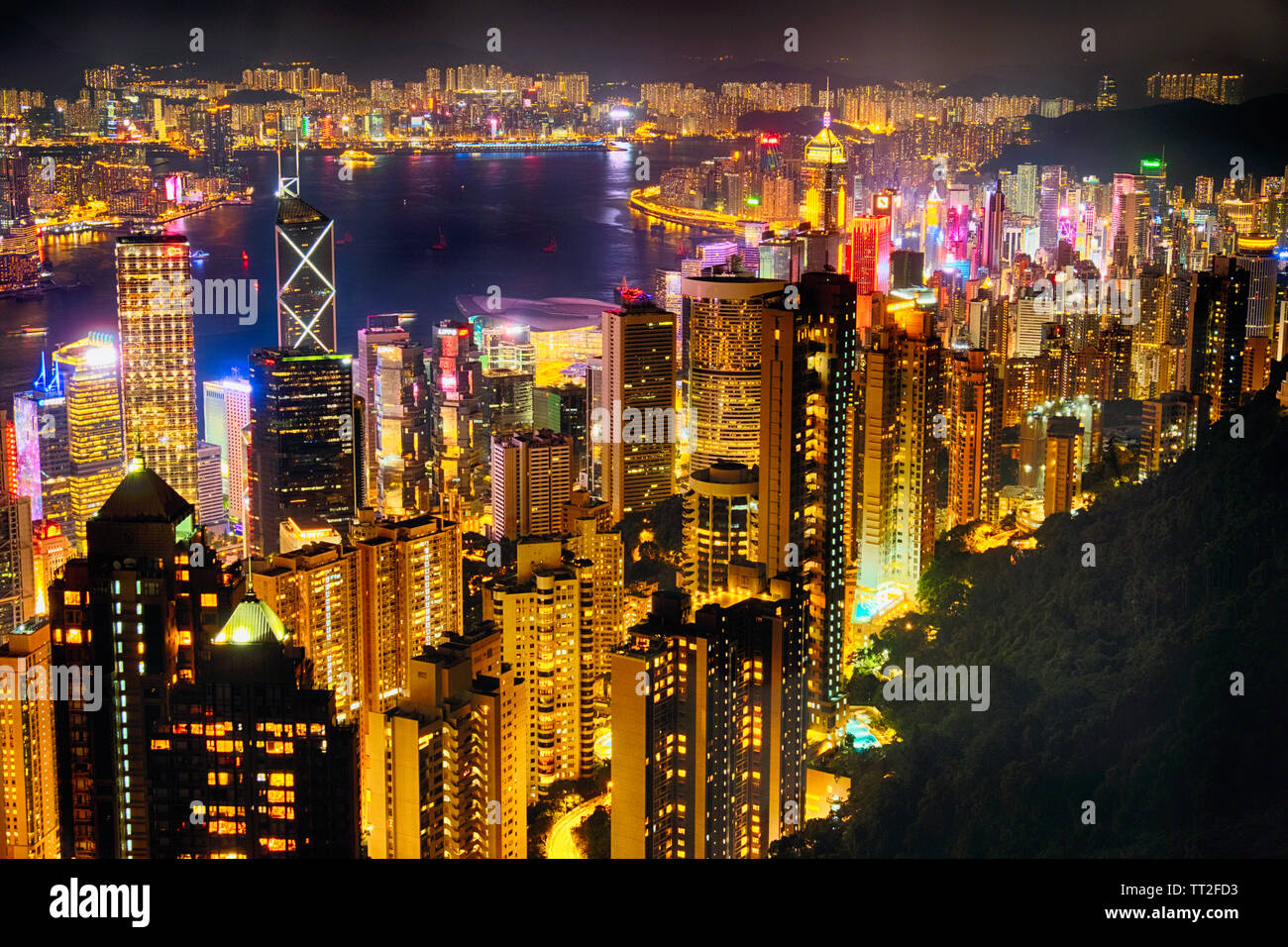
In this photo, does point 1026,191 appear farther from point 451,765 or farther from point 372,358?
point 451,765

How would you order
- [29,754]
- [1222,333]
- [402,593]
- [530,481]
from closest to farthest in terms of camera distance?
[29,754], [402,593], [530,481], [1222,333]

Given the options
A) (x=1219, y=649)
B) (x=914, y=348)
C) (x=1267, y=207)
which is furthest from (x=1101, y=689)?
(x=1267, y=207)

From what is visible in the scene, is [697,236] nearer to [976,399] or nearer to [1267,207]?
[976,399]

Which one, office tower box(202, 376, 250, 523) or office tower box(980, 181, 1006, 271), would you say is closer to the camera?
office tower box(202, 376, 250, 523)

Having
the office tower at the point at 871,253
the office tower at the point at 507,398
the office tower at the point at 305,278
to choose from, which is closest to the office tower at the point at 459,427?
the office tower at the point at 507,398

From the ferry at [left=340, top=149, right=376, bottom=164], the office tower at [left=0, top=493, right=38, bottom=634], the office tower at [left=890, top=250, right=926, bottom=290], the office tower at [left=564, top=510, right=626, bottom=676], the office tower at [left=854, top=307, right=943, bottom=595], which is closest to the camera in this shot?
the office tower at [left=0, top=493, right=38, bottom=634]

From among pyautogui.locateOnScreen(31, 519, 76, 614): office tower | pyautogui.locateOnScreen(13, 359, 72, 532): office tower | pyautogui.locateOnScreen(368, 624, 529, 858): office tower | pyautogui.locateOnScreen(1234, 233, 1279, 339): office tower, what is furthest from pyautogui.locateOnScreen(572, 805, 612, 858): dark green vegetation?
pyautogui.locateOnScreen(1234, 233, 1279, 339): office tower

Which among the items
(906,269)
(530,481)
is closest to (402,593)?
(530,481)

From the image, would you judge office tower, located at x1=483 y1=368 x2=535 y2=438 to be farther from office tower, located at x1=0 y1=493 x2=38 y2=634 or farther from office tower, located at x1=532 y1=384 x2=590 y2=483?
office tower, located at x1=0 y1=493 x2=38 y2=634
